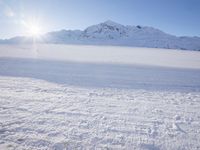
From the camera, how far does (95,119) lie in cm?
380

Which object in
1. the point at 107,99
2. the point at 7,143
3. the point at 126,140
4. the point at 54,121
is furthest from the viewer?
the point at 107,99

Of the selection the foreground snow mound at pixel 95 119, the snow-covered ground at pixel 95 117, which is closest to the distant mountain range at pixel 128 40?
the snow-covered ground at pixel 95 117

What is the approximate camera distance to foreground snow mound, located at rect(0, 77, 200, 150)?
10.0ft

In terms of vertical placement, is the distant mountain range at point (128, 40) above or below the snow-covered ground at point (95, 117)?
above

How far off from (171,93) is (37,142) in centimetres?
453

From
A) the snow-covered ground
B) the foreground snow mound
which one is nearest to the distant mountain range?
the snow-covered ground

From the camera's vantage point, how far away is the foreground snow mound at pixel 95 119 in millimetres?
3059

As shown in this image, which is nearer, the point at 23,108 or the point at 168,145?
the point at 168,145

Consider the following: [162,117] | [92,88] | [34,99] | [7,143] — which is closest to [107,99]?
[92,88]

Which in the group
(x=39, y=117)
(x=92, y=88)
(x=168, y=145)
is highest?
(x=92, y=88)

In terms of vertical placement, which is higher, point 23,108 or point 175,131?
point 23,108

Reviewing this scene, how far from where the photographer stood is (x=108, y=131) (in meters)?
3.37

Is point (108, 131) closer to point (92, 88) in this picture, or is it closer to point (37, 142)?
point (37, 142)

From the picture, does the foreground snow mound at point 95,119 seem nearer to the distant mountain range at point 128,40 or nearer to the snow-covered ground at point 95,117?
the snow-covered ground at point 95,117
